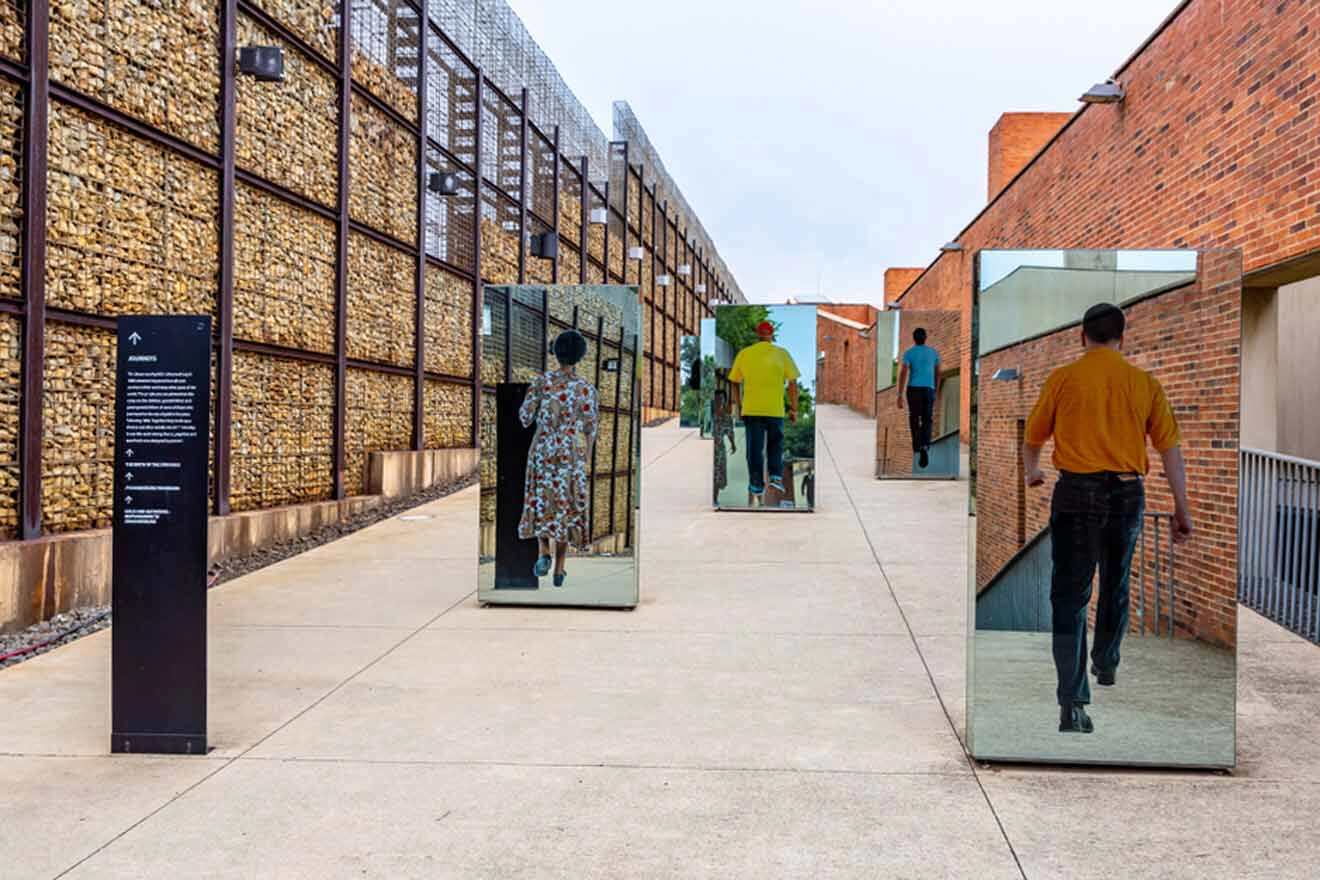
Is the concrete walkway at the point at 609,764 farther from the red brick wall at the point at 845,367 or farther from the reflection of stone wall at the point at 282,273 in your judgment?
the red brick wall at the point at 845,367

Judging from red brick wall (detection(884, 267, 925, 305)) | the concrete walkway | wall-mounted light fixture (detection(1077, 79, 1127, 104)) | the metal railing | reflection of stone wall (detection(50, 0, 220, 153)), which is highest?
red brick wall (detection(884, 267, 925, 305))

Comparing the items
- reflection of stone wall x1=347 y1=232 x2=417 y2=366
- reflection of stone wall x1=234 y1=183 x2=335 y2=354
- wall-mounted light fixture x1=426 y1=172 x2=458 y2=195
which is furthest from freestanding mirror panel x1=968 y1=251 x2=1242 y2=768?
wall-mounted light fixture x1=426 y1=172 x2=458 y2=195

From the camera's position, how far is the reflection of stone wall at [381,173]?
12383 millimetres

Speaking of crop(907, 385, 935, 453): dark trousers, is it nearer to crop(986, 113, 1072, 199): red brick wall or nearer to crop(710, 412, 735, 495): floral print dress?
crop(710, 412, 735, 495): floral print dress

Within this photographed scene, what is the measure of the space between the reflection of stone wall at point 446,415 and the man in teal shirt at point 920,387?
672cm

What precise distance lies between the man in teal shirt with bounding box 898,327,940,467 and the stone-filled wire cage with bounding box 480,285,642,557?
10615 mm

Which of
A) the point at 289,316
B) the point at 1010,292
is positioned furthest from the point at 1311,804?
the point at 289,316

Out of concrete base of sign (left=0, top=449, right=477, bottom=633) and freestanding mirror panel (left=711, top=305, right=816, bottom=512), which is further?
freestanding mirror panel (left=711, top=305, right=816, bottom=512)

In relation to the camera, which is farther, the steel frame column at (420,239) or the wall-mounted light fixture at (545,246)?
the wall-mounted light fixture at (545,246)

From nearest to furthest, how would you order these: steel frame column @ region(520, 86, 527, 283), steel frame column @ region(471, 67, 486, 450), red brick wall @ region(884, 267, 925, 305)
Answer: steel frame column @ region(471, 67, 486, 450) < steel frame column @ region(520, 86, 527, 283) < red brick wall @ region(884, 267, 925, 305)

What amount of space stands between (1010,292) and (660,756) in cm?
232

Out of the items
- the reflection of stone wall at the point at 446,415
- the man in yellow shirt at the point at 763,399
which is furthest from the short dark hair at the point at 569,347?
the reflection of stone wall at the point at 446,415

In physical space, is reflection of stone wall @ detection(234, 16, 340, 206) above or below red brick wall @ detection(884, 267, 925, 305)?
below

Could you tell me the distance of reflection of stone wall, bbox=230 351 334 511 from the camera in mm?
9938
